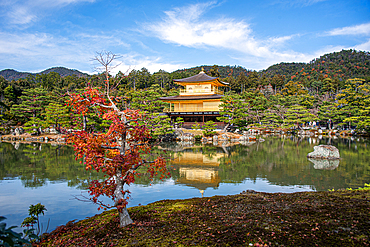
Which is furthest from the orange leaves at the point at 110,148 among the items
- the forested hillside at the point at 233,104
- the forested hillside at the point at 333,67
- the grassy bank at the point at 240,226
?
the forested hillside at the point at 333,67

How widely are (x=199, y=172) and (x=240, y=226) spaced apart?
6738mm

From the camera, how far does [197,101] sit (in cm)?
3080

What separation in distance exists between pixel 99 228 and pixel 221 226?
218cm

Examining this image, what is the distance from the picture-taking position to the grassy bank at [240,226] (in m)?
3.08

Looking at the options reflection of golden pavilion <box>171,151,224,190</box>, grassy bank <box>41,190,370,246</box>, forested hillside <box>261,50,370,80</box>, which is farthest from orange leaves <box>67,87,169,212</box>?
forested hillside <box>261,50,370,80</box>

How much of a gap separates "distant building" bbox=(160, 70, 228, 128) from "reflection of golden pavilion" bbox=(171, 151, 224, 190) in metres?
15.4

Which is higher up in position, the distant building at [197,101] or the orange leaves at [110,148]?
the distant building at [197,101]

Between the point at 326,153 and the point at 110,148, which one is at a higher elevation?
the point at 110,148

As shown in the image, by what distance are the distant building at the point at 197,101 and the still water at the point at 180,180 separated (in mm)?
16223

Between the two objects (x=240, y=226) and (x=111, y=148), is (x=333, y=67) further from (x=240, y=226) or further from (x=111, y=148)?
(x=111, y=148)

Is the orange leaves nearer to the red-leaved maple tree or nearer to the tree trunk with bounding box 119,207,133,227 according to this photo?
the red-leaved maple tree

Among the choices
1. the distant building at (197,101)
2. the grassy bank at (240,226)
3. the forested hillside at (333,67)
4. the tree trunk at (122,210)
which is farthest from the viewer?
the forested hillside at (333,67)

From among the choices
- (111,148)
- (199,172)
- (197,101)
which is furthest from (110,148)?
(197,101)

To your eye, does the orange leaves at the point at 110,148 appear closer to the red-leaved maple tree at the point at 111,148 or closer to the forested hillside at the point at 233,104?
the red-leaved maple tree at the point at 111,148
